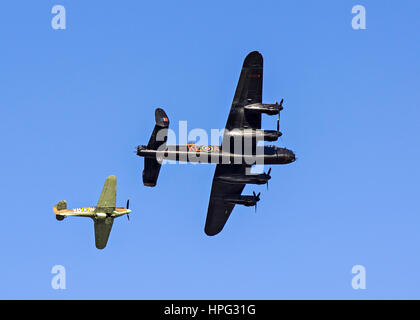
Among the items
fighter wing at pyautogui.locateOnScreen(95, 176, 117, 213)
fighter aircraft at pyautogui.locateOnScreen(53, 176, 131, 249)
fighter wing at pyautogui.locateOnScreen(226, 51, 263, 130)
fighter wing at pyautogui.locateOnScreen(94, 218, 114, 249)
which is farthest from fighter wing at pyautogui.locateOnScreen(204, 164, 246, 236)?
fighter wing at pyautogui.locateOnScreen(94, 218, 114, 249)

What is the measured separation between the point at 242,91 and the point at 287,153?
6264 mm

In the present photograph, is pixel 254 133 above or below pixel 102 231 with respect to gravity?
above

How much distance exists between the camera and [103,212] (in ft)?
169

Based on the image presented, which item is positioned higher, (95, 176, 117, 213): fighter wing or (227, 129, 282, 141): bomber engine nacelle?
(227, 129, 282, 141): bomber engine nacelle

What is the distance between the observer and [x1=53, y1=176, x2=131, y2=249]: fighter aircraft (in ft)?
169

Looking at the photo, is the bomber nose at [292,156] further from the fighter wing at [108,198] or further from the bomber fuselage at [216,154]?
the fighter wing at [108,198]

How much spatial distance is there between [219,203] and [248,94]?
12034 mm

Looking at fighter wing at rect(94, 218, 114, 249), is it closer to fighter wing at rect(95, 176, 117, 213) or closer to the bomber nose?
fighter wing at rect(95, 176, 117, 213)

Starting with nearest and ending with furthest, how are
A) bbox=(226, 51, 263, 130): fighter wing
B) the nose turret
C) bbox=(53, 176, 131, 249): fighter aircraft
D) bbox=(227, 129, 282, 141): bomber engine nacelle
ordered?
1. bbox=(226, 51, 263, 130): fighter wing
2. bbox=(227, 129, 282, 141): bomber engine nacelle
3. the nose turret
4. bbox=(53, 176, 131, 249): fighter aircraft

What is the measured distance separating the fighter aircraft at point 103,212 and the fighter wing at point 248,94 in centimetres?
1196

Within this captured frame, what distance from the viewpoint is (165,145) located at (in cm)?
4572

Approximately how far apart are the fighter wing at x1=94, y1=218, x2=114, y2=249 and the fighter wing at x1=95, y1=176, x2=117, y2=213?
0.98 metres

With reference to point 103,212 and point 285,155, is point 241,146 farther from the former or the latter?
point 103,212

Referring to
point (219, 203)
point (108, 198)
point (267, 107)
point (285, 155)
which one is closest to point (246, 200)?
point (219, 203)
